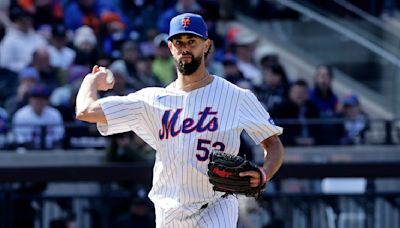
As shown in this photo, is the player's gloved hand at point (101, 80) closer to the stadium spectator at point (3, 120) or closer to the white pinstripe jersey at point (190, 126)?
the white pinstripe jersey at point (190, 126)

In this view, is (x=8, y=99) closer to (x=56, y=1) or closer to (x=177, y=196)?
(x=56, y=1)

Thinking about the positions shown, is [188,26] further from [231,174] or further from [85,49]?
[85,49]

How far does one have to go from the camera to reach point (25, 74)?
37.8ft

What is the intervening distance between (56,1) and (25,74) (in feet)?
8.41

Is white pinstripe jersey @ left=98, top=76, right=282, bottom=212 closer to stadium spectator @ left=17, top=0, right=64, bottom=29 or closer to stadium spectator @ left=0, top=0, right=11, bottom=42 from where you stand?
stadium spectator @ left=0, top=0, right=11, bottom=42

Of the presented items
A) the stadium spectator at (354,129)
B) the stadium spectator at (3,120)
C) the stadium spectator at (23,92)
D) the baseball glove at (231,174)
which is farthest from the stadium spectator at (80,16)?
the baseball glove at (231,174)

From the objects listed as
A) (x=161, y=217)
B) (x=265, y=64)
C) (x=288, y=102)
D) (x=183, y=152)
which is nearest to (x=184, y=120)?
(x=183, y=152)

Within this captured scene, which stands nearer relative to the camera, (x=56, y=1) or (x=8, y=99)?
(x=8, y=99)

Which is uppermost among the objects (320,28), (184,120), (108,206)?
(320,28)

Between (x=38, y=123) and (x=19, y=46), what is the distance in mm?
1971

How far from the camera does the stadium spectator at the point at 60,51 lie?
12.5 meters

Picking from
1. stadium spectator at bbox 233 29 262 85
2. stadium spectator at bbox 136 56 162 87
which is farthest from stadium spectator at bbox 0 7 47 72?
stadium spectator at bbox 233 29 262 85

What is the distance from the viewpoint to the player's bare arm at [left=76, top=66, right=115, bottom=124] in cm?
566

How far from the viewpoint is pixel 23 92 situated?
1129 centimetres
